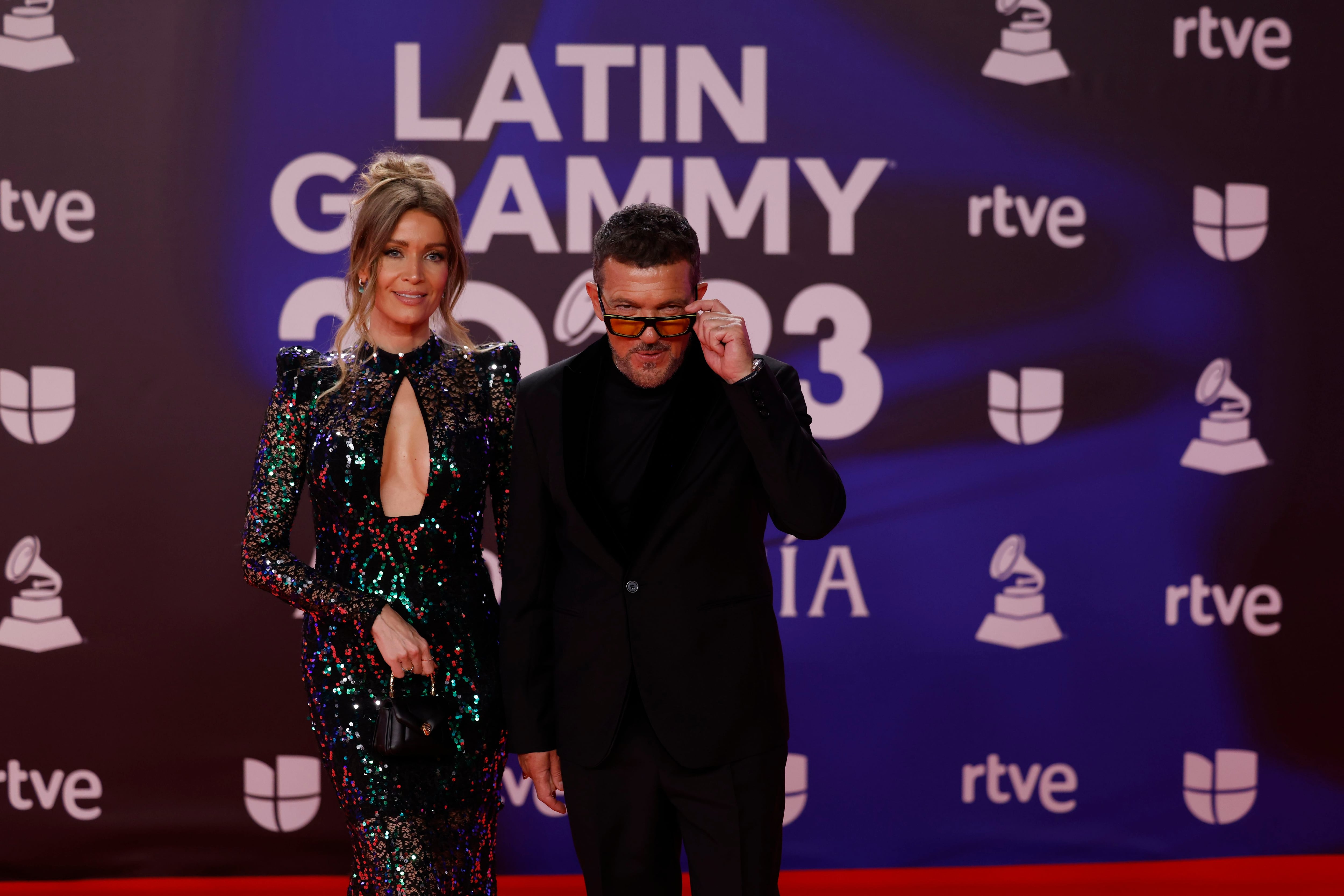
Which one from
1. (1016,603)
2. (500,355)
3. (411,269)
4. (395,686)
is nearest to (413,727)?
(395,686)

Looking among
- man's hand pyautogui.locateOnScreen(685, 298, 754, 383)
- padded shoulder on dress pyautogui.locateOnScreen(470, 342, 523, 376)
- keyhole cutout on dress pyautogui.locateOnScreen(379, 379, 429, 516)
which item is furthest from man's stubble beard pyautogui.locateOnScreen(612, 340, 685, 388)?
keyhole cutout on dress pyautogui.locateOnScreen(379, 379, 429, 516)

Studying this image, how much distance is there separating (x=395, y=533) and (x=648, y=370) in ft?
1.98

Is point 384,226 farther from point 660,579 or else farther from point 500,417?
point 660,579

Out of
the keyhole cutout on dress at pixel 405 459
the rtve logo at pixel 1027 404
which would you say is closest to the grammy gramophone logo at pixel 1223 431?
the rtve logo at pixel 1027 404

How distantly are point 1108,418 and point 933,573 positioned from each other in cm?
78

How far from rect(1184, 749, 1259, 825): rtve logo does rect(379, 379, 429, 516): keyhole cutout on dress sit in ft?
9.57

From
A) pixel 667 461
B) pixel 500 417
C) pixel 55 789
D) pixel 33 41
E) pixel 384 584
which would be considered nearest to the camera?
pixel 667 461

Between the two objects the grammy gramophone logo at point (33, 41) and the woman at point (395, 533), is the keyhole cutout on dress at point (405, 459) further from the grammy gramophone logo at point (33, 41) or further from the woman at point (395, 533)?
the grammy gramophone logo at point (33, 41)

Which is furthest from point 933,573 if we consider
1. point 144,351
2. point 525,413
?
point 144,351

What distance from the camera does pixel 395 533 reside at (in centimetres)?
226

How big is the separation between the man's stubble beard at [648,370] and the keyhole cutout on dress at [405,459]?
0.45m

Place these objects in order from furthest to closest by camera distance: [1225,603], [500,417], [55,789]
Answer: [1225,603] → [55,789] → [500,417]

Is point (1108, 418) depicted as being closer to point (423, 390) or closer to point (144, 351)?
point (423, 390)

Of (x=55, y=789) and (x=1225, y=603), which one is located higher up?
(x=1225, y=603)
